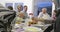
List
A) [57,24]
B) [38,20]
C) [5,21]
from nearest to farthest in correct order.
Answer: [57,24]
[5,21]
[38,20]

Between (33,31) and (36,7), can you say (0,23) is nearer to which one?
(33,31)

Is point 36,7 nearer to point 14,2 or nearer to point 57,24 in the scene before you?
point 14,2

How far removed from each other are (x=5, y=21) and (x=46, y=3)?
3.25 m

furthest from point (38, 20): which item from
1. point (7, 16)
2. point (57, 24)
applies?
point (57, 24)

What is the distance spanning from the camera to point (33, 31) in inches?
27.1

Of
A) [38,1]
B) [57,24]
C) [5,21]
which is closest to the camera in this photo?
[57,24]

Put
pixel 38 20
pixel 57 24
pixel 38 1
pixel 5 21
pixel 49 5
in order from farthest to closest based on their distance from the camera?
pixel 38 1, pixel 49 5, pixel 38 20, pixel 5 21, pixel 57 24

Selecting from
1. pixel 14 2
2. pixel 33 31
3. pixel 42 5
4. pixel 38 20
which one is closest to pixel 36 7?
pixel 42 5

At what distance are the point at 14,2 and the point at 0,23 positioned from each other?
11.5 feet

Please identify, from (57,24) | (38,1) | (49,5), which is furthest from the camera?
(38,1)

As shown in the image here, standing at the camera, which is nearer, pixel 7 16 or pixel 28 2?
pixel 7 16

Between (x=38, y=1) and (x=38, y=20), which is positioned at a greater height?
(x=38, y=1)

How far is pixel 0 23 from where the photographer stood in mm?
380

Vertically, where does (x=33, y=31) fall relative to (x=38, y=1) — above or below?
below
